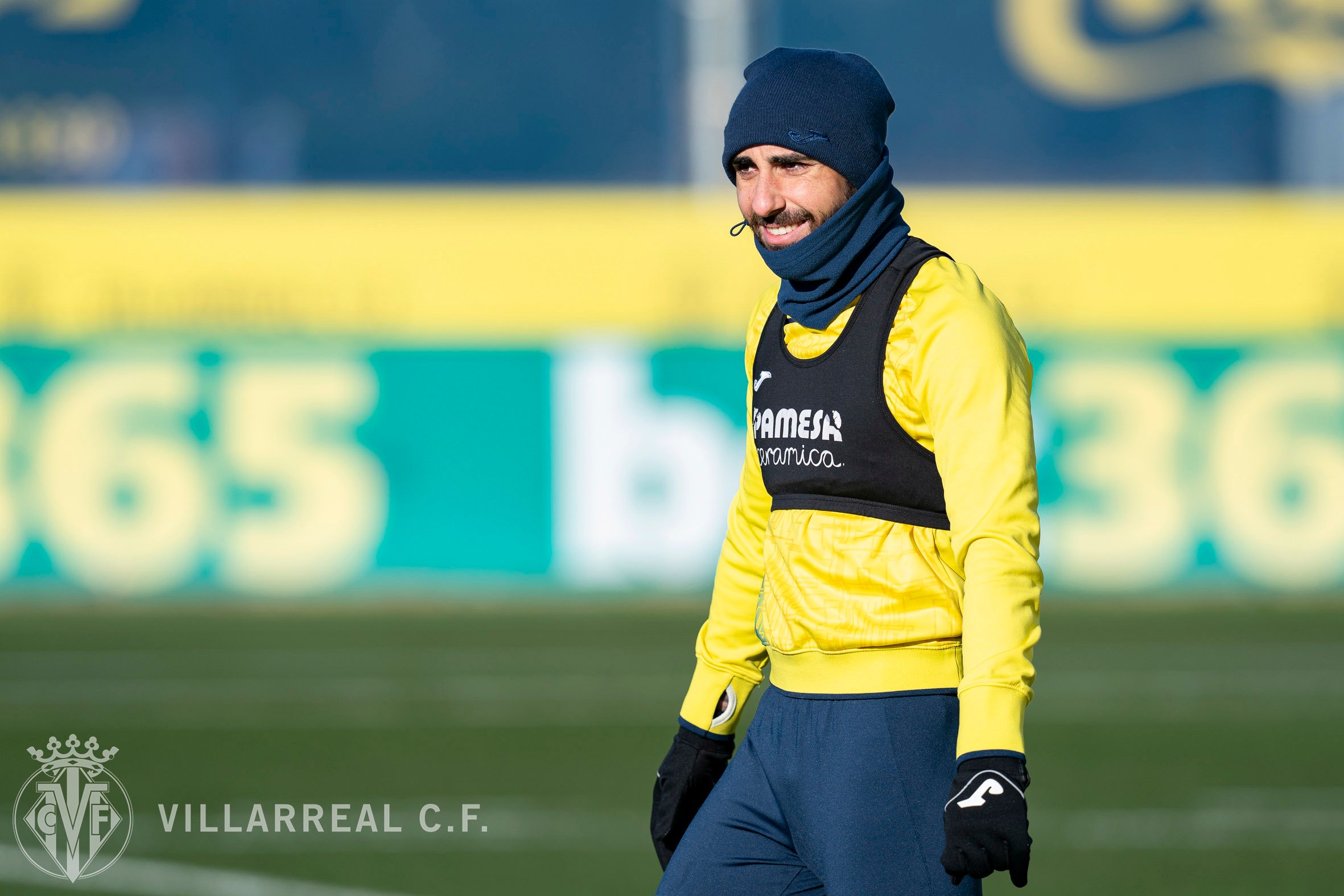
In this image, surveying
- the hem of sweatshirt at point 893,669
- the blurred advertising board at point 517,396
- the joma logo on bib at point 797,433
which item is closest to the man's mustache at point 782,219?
the joma logo on bib at point 797,433

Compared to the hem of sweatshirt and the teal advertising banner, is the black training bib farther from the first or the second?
the teal advertising banner

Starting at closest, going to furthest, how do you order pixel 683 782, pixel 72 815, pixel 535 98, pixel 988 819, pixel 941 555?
1. pixel 988 819
2. pixel 941 555
3. pixel 683 782
4. pixel 72 815
5. pixel 535 98

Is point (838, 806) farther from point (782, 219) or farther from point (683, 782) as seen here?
point (782, 219)

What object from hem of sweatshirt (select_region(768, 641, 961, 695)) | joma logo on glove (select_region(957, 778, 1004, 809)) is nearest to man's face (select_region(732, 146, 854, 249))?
hem of sweatshirt (select_region(768, 641, 961, 695))

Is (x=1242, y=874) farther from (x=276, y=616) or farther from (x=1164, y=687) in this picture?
(x=276, y=616)

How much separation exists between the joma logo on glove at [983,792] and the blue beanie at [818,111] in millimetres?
848

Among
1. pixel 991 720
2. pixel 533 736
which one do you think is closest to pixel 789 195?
pixel 991 720

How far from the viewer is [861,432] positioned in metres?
2.57

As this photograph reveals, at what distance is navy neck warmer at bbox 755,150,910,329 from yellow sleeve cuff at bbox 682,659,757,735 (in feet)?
2.04

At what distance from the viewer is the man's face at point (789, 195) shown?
8.63ft

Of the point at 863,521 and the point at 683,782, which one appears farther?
the point at 683,782

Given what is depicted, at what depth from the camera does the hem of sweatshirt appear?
8.43 ft

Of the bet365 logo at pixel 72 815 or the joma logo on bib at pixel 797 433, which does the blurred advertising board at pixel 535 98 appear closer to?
the bet365 logo at pixel 72 815

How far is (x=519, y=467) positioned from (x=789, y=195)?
8881mm
